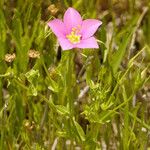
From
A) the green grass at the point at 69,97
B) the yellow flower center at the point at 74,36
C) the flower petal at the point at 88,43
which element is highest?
the yellow flower center at the point at 74,36

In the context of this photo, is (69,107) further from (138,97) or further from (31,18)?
(31,18)

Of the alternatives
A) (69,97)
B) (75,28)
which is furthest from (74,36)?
Answer: (69,97)

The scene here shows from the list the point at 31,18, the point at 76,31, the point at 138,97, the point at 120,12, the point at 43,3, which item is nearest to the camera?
the point at 76,31

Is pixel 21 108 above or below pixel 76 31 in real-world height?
below

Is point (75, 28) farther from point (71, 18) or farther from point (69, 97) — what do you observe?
point (69, 97)

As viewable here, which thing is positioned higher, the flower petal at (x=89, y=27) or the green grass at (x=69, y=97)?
the flower petal at (x=89, y=27)

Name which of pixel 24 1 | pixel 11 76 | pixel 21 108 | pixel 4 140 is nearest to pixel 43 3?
pixel 24 1

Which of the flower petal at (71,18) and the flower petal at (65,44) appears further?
the flower petal at (71,18)
